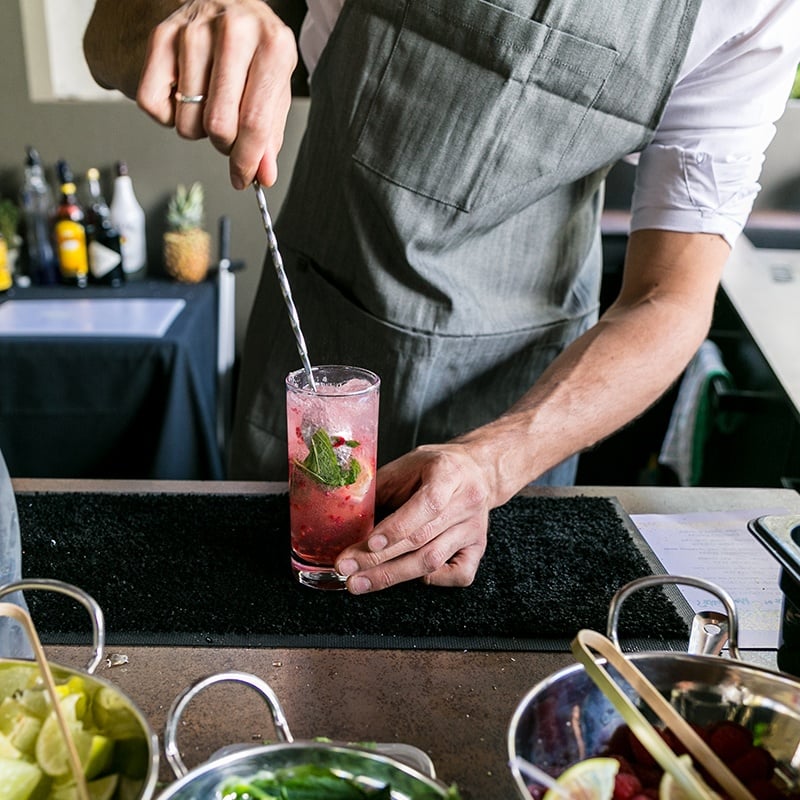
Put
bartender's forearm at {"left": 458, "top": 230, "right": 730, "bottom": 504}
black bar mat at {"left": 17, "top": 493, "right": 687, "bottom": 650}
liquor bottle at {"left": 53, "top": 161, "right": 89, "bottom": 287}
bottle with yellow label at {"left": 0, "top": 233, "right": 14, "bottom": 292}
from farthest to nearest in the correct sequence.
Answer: liquor bottle at {"left": 53, "top": 161, "right": 89, "bottom": 287}, bottle with yellow label at {"left": 0, "top": 233, "right": 14, "bottom": 292}, bartender's forearm at {"left": 458, "top": 230, "right": 730, "bottom": 504}, black bar mat at {"left": 17, "top": 493, "right": 687, "bottom": 650}

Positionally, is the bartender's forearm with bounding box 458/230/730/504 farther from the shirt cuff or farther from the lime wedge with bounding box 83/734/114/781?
the lime wedge with bounding box 83/734/114/781

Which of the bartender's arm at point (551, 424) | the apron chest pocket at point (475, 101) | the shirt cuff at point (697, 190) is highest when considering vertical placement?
the apron chest pocket at point (475, 101)

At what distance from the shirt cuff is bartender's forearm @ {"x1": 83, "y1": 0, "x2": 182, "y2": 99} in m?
0.66

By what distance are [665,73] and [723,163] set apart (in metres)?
0.14

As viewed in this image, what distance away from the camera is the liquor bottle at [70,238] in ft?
9.36

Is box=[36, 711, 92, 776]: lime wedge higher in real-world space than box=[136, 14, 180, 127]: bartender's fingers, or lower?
lower

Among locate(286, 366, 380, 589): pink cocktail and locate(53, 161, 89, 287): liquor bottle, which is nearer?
locate(286, 366, 380, 589): pink cocktail

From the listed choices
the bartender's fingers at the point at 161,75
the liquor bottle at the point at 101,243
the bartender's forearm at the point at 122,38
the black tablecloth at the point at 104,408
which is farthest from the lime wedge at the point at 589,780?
the liquor bottle at the point at 101,243

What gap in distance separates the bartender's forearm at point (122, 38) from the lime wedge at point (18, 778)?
0.90 metres

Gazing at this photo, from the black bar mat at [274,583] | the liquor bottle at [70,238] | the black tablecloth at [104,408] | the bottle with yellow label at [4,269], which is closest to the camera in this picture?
the black bar mat at [274,583]

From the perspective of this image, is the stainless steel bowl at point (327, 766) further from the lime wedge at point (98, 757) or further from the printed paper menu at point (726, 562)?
the printed paper menu at point (726, 562)

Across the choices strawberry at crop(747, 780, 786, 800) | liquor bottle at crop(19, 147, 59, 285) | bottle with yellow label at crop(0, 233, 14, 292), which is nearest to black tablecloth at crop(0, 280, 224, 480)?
bottle with yellow label at crop(0, 233, 14, 292)

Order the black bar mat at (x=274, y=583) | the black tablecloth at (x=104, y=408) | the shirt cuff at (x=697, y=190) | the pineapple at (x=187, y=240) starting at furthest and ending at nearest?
the pineapple at (x=187, y=240), the black tablecloth at (x=104, y=408), the shirt cuff at (x=697, y=190), the black bar mat at (x=274, y=583)

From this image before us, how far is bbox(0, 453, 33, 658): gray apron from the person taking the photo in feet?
2.24
